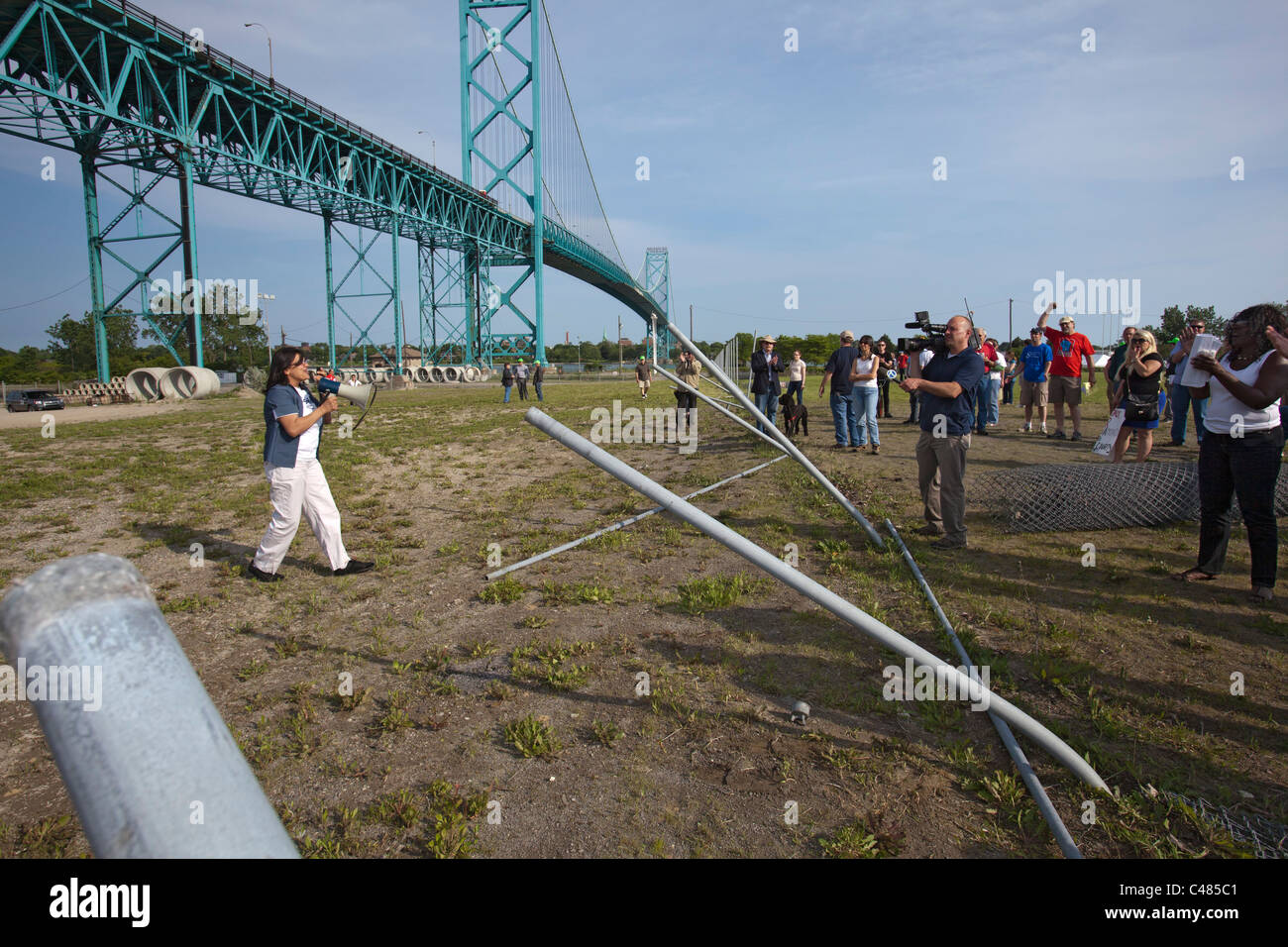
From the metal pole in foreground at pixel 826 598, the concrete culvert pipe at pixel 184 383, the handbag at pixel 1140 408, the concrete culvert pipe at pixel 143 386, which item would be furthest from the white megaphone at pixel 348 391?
the concrete culvert pipe at pixel 143 386

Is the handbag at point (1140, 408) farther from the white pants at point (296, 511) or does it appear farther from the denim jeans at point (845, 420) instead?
the white pants at point (296, 511)

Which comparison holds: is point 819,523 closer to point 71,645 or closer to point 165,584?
point 165,584

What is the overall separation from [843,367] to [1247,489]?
6.36 metres

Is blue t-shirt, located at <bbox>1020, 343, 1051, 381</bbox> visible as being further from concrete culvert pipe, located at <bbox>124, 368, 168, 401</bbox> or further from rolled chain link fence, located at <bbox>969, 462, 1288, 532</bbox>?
concrete culvert pipe, located at <bbox>124, 368, 168, 401</bbox>

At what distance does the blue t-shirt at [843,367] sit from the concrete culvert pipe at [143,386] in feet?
85.6

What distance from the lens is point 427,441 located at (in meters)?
13.7

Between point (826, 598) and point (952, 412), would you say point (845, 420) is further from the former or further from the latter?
point (826, 598)

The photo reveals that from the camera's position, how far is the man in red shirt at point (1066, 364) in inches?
409

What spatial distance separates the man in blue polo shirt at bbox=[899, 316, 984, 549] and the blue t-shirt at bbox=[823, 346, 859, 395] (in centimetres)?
445

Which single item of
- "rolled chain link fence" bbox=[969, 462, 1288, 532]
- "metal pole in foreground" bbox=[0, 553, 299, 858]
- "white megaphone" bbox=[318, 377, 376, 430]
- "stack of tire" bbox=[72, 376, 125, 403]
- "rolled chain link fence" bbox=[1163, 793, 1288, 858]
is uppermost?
"stack of tire" bbox=[72, 376, 125, 403]

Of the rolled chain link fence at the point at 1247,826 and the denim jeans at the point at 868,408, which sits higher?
the denim jeans at the point at 868,408

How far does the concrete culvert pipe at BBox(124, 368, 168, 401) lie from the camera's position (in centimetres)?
2517

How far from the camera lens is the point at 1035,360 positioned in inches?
457

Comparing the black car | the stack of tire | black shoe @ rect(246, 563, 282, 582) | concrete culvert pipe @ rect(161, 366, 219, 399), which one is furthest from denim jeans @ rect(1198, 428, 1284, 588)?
the black car
